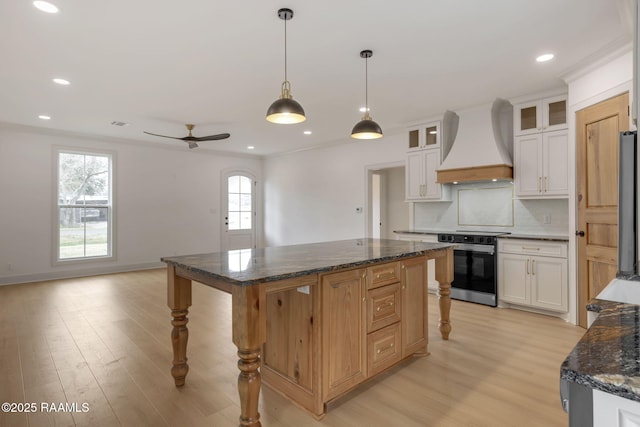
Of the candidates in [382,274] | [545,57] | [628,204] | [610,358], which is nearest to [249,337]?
[382,274]

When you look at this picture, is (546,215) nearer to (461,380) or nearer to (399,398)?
(461,380)

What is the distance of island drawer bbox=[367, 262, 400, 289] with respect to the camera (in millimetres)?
2350

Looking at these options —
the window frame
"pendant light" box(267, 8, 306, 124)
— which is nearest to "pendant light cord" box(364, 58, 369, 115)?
"pendant light" box(267, 8, 306, 124)

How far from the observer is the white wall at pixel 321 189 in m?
6.66

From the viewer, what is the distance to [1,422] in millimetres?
1982

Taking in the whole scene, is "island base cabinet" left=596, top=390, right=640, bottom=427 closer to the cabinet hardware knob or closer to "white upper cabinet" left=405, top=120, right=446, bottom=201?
the cabinet hardware knob

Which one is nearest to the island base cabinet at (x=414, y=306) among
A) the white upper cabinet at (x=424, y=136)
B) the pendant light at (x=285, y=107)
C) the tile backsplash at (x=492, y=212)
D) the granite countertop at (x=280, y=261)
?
the granite countertop at (x=280, y=261)

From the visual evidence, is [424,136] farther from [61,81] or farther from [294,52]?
[61,81]

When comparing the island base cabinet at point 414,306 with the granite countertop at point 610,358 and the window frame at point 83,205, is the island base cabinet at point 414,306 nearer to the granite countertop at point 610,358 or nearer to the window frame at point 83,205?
the granite countertop at point 610,358

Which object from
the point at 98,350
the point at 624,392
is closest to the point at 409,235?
the point at 98,350

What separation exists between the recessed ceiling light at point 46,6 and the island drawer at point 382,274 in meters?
2.89

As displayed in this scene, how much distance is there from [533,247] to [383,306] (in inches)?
101

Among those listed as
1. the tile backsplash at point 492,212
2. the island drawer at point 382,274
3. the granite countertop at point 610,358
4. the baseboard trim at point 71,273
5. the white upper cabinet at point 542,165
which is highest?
the white upper cabinet at point 542,165

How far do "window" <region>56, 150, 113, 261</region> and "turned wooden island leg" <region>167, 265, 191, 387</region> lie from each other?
518cm
